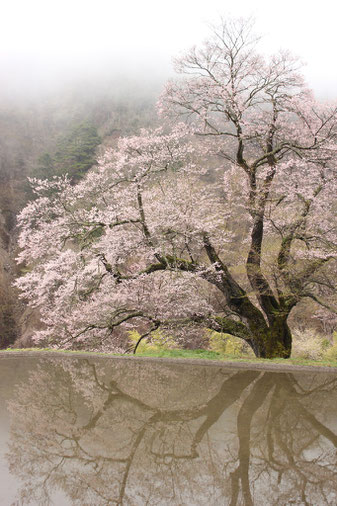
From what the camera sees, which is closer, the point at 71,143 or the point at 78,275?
the point at 78,275

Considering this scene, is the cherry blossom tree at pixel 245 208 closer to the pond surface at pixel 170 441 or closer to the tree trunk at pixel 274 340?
the tree trunk at pixel 274 340

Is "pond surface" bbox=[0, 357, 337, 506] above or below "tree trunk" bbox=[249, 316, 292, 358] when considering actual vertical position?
above

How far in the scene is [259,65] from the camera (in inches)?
348

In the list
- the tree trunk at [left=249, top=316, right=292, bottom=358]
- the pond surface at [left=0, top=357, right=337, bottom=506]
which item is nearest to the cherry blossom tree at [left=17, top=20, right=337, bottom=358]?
the tree trunk at [left=249, top=316, right=292, bottom=358]

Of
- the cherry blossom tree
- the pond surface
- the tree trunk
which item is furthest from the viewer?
the cherry blossom tree

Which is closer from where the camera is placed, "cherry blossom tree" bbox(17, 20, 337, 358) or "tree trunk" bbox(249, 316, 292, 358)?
"tree trunk" bbox(249, 316, 292, 358)

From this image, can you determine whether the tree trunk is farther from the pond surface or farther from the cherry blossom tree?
the pond surface

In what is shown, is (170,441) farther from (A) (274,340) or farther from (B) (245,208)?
(B) (245,208)

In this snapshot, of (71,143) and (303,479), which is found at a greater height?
(71,143)

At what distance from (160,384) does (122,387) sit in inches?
22.0

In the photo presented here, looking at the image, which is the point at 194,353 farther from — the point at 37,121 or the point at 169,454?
the point at 37,121

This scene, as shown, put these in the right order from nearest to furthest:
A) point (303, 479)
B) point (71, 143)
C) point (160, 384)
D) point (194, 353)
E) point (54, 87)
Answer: point (303, 479) < point (160, 384) < point (194, 353) < point (71, 143) < point (54, 87)

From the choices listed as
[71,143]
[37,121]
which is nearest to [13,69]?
[37,121]

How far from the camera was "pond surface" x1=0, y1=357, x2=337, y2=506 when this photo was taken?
2609mm
